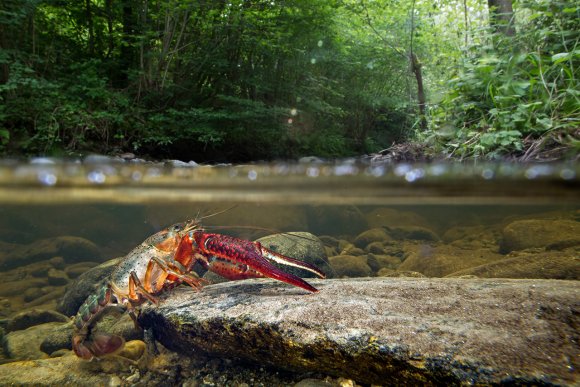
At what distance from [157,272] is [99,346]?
89cm

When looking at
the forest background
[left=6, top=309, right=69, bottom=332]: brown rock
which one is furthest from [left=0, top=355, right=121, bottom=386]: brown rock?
the forest background

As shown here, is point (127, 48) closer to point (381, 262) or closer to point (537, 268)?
point (381, 262)

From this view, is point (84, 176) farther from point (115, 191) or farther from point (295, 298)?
point (295, 298)

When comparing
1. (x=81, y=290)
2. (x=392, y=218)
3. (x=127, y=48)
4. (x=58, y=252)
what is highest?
(x=127, y=48)

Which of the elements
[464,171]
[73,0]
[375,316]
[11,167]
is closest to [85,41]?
[73,0]

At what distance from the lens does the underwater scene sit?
2.64 metres

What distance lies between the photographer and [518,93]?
656 centimetres

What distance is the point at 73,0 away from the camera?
9.68m

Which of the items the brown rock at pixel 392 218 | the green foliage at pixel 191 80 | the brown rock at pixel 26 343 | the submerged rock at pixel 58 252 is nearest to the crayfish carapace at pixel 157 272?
the brown rock at pixel 26 343

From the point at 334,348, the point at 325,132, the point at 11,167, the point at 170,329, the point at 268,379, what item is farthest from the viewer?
the point at 325,132

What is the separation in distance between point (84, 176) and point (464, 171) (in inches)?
192

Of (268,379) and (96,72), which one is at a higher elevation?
(96,72)

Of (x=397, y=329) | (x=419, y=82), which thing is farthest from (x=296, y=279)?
(x=419, y=82)

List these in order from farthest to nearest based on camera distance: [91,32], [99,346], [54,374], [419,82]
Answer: [419,82] < [91,32] < [99,346] < [54,374]
